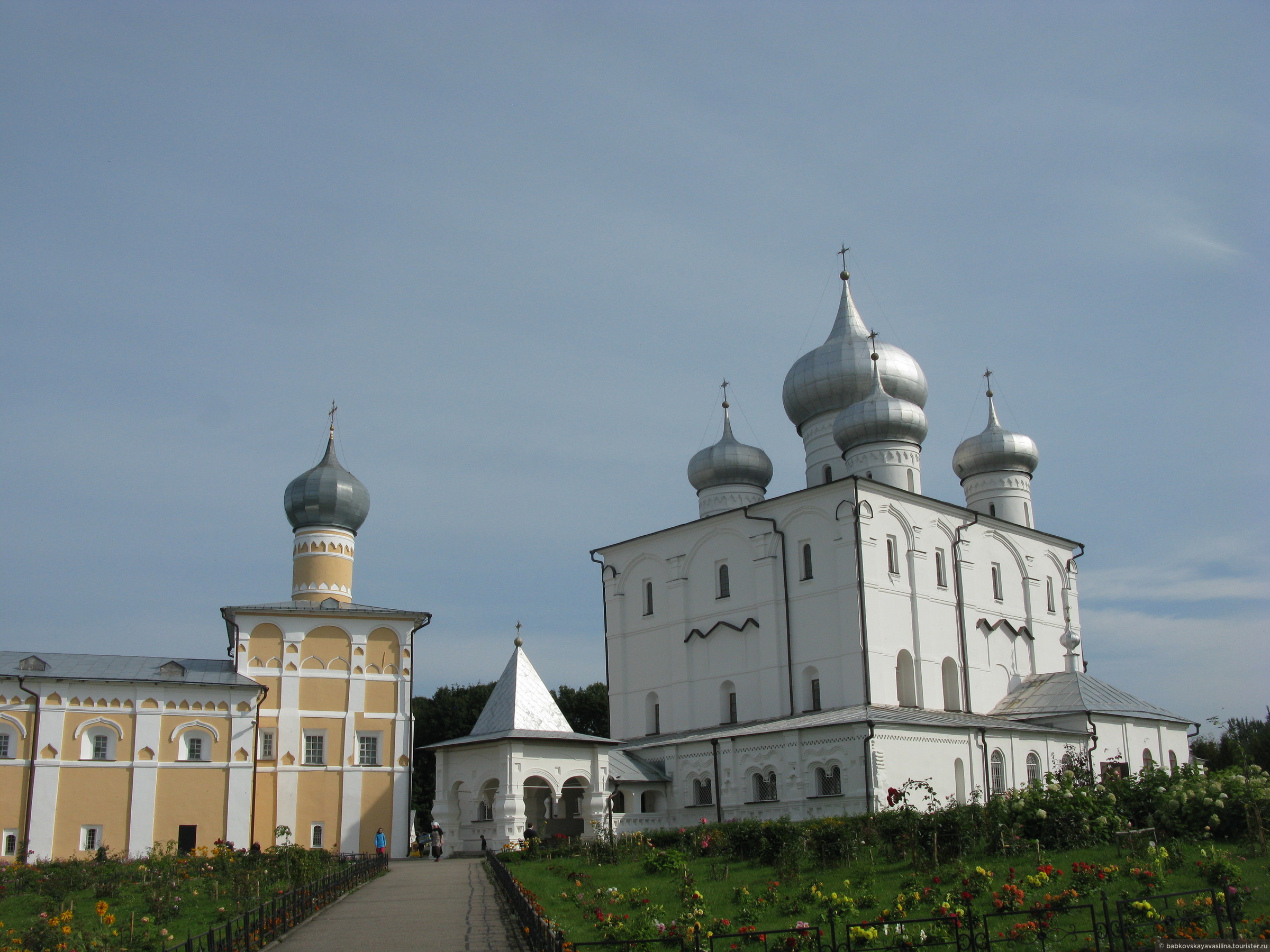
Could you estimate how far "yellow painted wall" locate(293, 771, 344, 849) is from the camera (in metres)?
25.5

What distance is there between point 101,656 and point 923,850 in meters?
18.7

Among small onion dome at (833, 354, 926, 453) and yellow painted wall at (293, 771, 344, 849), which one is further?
small onion dome at (833, 354, 926, 453)

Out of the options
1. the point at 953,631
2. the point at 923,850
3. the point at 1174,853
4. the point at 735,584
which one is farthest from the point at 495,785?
the point at 1174,853

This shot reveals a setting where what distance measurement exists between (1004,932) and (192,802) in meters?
19.0

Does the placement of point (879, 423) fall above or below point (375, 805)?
above

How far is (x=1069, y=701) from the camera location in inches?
1110

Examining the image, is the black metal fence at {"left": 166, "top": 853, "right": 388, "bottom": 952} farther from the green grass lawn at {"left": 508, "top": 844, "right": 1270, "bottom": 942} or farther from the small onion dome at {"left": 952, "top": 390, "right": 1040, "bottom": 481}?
the small onion dome at {"left": 952, "top": 390, "right": 1040, "bottom": 481}

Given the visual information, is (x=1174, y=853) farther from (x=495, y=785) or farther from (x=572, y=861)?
(x=495, y=785)

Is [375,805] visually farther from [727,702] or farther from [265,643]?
[727,702]

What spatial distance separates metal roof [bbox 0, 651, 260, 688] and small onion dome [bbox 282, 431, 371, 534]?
15.7ft

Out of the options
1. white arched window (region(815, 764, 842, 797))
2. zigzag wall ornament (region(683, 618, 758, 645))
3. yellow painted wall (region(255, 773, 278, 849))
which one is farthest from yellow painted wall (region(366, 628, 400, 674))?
white arched window (region(815, 764, 842, 797))

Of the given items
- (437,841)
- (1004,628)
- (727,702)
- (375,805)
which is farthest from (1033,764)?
(375,805)

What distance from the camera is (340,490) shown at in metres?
30.0

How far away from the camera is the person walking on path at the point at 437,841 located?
23891 millimetres
